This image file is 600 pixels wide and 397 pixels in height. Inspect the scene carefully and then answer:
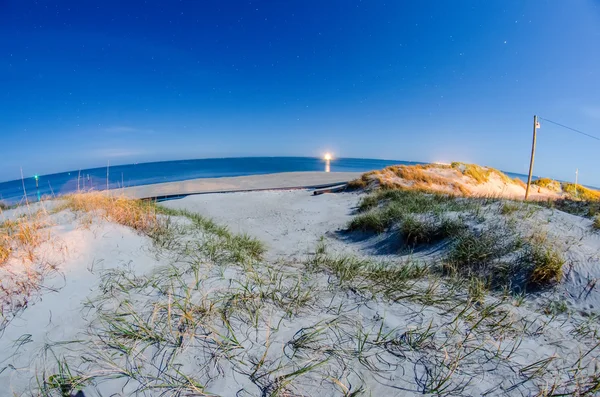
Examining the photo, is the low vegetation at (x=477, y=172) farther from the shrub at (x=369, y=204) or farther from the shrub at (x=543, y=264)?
the shrub at (x=543, y=264)

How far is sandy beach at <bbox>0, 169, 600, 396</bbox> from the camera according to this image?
134cm

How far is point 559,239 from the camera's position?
3.71 m

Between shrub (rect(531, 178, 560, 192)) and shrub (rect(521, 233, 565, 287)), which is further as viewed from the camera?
shrub (rect(531, 178, 560, 192))

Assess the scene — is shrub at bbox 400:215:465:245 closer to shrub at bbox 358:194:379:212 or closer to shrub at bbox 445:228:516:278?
shrub at bbox 445:228:516:278

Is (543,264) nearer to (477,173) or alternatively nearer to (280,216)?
(280,216)

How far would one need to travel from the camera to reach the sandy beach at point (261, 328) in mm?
1339

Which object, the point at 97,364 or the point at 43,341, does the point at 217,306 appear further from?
the point at 43,341

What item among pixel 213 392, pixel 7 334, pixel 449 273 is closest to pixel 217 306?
pixel 213 392

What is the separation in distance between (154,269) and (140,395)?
1.68 m

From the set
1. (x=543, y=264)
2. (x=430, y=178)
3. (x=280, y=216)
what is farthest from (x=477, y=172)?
(x=543, y=264)

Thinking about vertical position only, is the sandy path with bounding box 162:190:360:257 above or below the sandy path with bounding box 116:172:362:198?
below

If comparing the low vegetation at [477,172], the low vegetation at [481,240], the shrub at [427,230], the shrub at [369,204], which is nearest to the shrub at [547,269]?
the low vegetation at [481,240]

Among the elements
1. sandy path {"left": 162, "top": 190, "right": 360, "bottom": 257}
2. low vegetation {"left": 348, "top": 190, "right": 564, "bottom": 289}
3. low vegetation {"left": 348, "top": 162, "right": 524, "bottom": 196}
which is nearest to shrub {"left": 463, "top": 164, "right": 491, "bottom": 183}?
low vegetation {"left": 348, "top": 162, "right": 524, "bottom": 196}

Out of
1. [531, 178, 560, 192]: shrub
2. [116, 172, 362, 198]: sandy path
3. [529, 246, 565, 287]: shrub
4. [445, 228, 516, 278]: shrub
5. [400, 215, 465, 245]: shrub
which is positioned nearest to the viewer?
[529, 246, 565, 287]: shrub
